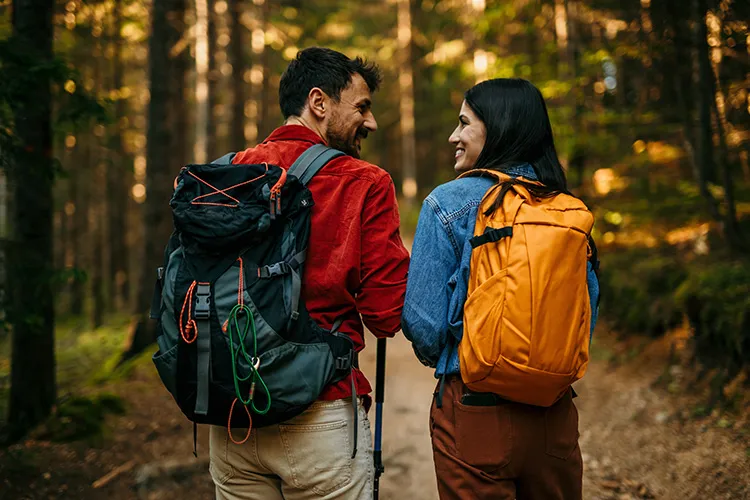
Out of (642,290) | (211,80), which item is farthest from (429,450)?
(211,80)

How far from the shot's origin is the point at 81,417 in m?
5.66

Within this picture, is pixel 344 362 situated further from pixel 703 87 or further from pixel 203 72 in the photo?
pixel 203 72

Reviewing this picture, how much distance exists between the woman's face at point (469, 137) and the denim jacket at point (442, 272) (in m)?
0.22

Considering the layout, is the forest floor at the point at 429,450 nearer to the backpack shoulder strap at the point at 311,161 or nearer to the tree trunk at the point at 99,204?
the backpack shoulder strap at the point at 311,161

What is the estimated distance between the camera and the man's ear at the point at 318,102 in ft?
8.17


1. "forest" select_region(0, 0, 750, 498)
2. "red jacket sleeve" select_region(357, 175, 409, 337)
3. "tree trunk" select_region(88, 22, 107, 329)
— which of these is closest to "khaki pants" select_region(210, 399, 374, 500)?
"red jacket sleeve" select_region(357, 175, 409, 337)

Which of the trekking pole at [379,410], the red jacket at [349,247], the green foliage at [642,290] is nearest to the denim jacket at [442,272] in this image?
the red jacket at [349,247]

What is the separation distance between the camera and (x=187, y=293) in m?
2.13

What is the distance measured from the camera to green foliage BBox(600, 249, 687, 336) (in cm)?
687

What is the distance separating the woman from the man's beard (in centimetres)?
45

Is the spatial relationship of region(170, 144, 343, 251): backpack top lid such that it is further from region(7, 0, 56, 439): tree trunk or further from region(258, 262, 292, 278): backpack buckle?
region(7, 0, 56, 439): tree trunk

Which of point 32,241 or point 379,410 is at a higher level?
point 32,241

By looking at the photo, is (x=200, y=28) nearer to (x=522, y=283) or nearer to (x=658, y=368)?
(x=658, y=368)

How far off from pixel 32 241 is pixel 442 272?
451 cm
